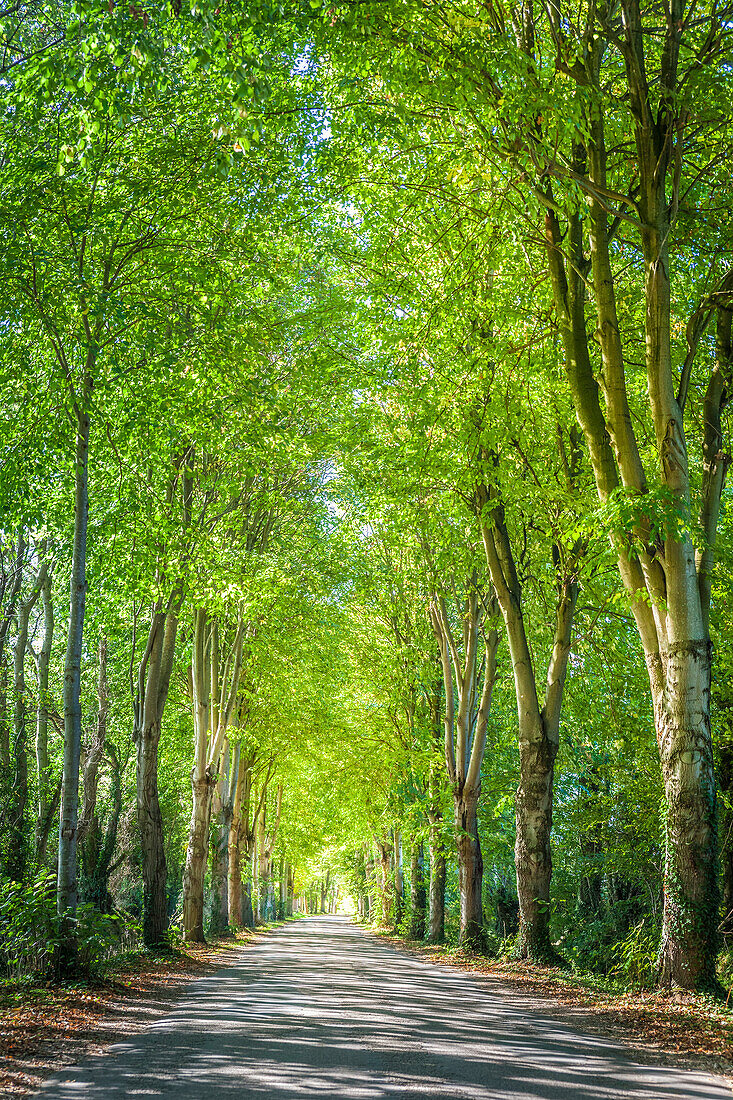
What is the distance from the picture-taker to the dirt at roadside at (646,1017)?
6.67m

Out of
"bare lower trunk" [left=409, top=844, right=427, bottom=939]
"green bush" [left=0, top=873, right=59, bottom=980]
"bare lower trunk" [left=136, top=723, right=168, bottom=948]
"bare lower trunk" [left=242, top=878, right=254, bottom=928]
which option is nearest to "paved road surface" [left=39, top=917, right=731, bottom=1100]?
"green bush" [left=0, top=873, right=59, bottom=980]

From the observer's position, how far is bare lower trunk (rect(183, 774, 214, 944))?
18.6 metres

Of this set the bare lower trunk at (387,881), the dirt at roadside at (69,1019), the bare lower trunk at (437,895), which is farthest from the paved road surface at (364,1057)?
the bare lower trunk at (387,881)

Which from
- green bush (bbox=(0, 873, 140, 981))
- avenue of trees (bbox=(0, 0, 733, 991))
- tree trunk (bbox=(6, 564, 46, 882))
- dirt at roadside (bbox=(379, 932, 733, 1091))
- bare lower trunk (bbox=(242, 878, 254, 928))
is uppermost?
avenue of trees (bbox=(0, 0, 733, 991))

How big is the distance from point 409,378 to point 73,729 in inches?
311

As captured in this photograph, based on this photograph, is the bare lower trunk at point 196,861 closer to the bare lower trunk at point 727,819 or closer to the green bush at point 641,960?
the green bush at point 641,960

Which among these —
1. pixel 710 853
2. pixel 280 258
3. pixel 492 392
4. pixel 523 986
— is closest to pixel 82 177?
pixel 280 258

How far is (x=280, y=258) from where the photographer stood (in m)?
13.9

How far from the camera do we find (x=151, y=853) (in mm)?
14422

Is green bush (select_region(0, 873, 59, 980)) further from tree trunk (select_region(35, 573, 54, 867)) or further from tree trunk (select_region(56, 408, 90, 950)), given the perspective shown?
tree trunk (select_region(35, 573, 54, 867))

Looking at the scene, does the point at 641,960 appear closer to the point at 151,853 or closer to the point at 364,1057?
the point at 364,1057

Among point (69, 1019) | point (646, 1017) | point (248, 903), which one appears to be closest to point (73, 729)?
point (69, 1019)

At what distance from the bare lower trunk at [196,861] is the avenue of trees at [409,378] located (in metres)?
0.09

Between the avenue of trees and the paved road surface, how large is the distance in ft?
6.81
